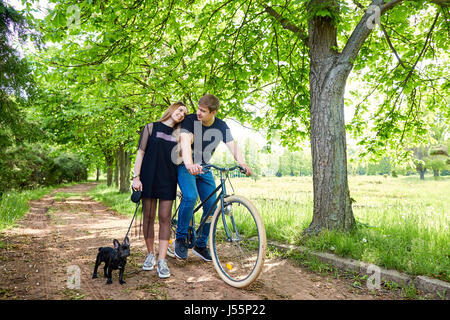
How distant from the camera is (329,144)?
14.8 ft

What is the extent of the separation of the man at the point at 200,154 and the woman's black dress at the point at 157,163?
0.57 feet

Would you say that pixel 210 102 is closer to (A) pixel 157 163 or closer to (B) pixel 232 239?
(A) pixel 157 163

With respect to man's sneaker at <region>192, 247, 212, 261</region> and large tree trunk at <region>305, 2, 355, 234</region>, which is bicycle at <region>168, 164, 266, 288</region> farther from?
large tree trunk at <region>305, 2, 355, 234</region>

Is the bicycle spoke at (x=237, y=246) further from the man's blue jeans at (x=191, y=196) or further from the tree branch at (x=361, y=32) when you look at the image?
the tree branch at (x=361, y=32)

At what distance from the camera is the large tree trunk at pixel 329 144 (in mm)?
4453

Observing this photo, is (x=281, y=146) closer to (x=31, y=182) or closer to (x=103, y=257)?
(x=103, y=257)

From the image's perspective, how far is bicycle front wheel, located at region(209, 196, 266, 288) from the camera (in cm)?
289

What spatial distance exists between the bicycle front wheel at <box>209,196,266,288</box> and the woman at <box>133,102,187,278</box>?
2.10 feet

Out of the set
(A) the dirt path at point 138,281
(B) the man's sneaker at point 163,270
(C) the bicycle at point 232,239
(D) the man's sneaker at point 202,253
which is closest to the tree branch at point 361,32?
(C) the bicycle at point 232,239

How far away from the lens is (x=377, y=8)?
430 cm

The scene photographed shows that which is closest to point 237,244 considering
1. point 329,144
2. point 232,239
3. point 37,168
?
point 232,239

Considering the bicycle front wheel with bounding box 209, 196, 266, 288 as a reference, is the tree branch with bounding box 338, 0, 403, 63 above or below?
above

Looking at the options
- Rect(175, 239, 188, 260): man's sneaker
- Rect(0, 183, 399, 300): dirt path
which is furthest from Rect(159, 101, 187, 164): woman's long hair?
Rect(0, 183, 399, 300): dirt path

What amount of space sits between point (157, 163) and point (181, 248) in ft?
3.94
